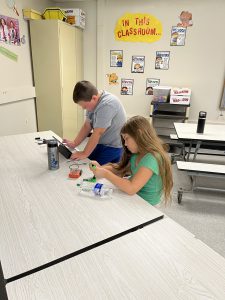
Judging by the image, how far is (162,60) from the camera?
4.01 m

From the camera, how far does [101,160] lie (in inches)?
78.0

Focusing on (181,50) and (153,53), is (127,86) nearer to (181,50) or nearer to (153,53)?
(153,53)

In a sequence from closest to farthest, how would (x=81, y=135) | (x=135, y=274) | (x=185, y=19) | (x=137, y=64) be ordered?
(x=135, y=274)
(x=81, y=135)
(x=185, y=19)
(x=137, y=64)

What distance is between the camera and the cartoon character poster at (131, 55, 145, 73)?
4.08 m

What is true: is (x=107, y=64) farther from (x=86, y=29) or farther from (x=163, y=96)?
(x=163, y=96)

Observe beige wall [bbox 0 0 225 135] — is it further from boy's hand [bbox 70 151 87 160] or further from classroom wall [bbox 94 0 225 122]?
boy's hand [bbox 70 151 87 160]

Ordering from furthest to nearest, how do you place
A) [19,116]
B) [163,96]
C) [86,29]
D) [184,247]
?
[86,29]
[163,96]
[19,116]
[184,247]

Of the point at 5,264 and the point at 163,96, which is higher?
the point at 163,96

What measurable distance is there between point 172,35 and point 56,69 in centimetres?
205

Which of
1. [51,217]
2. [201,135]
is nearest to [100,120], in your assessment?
[51,217]

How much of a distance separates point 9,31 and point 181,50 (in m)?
2.71

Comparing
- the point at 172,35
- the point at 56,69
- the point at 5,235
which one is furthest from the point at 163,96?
the point at 5,235

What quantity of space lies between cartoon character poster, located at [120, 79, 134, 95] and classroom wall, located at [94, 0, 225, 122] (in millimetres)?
77

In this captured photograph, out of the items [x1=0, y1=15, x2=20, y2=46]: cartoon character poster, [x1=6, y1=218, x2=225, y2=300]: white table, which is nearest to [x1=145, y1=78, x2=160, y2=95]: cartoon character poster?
[x1=0, y1=15, x2=20, y2=46]: cartoon character poster
